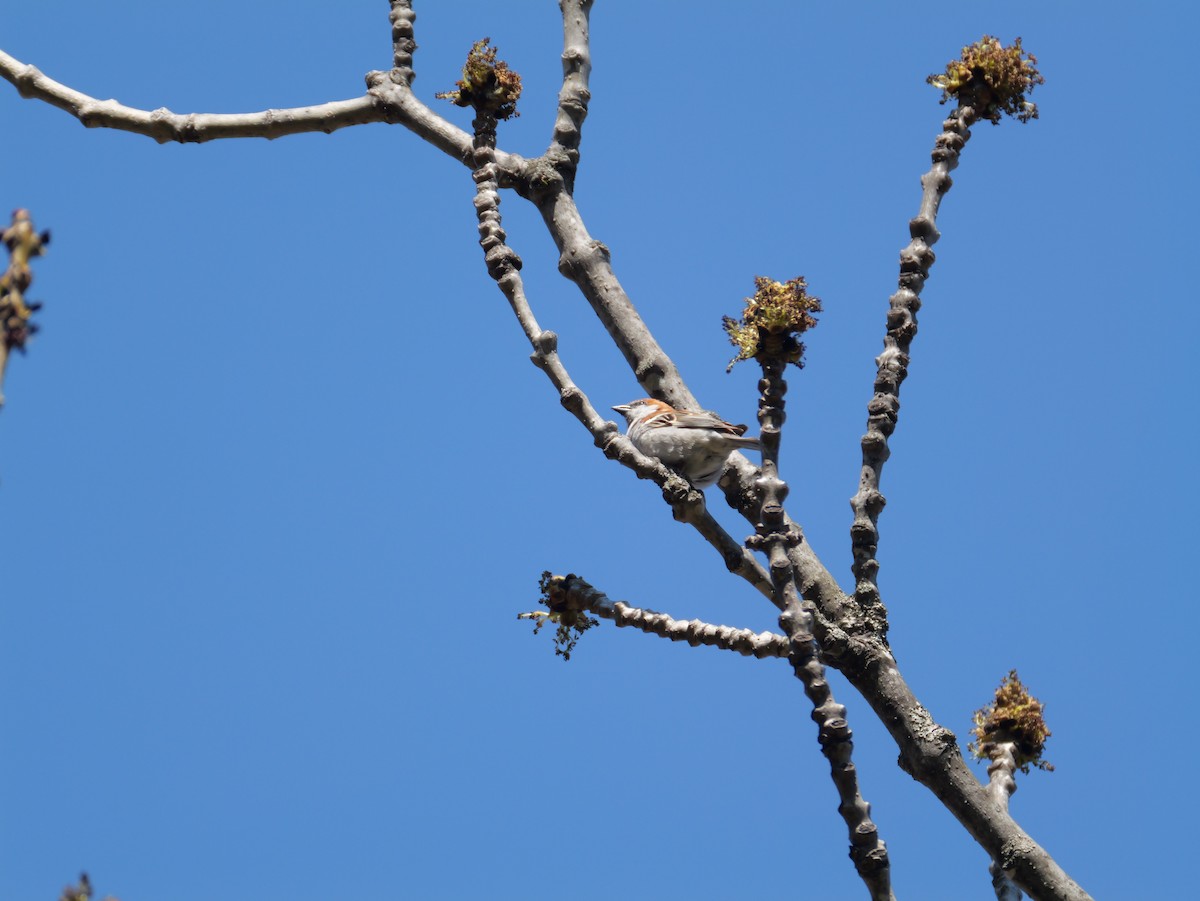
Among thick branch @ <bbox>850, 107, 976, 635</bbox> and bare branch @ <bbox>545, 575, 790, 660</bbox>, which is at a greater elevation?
thick branch @ <bbox>850, 107, 976, 635</bbox>

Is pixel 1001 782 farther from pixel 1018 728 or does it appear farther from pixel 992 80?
pixel 992 80

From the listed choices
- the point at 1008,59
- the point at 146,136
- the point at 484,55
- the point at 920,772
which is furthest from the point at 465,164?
the point at 920,772

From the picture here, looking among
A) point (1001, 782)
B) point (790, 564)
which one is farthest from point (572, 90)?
point (1001, 782)

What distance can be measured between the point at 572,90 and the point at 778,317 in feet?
7.49

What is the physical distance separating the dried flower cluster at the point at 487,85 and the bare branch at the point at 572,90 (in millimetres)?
307

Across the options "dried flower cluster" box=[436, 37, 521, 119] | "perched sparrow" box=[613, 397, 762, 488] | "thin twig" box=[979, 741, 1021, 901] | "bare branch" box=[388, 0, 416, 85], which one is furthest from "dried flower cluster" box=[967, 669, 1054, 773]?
"bare branch" box=[388, 0, 416, 85]

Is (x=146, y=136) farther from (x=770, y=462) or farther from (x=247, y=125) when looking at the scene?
(x=770, y=462)

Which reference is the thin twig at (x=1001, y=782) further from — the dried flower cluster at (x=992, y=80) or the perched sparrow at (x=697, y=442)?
the dried flower cluster at (x=992, y=80)

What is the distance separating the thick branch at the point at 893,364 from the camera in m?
5.14

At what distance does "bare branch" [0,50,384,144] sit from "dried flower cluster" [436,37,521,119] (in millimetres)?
806

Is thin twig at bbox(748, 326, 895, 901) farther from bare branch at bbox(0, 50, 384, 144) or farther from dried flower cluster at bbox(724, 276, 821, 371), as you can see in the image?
bare branch at bbox(0, 50, 384, 144)

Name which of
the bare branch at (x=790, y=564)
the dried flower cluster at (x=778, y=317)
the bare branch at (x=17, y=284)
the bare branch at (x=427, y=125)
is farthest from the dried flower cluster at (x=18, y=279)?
the bare branch at (x=427, y=125)

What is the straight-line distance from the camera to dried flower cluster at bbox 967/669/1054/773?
529 centimetres

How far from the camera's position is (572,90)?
21.5 ft
